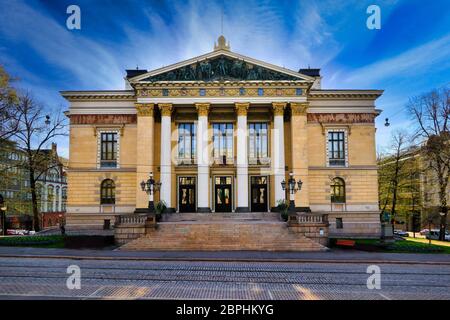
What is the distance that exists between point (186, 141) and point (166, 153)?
10.1 ft

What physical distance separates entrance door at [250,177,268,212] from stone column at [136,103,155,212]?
10.3m

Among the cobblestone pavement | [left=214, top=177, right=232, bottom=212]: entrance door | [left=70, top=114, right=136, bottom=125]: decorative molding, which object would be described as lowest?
the cobblestone pavement

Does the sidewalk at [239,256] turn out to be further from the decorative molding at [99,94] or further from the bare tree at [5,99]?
the decorative molding at [99,94]

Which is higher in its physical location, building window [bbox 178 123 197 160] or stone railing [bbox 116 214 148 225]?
building window [bbox 178 123 197 160]

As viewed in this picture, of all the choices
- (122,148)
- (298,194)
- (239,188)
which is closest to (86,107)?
(122,148)

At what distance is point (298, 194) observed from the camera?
117 ft

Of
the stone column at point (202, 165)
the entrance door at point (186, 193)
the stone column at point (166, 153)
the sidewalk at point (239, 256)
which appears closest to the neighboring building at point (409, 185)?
the stone column at point (202, 165)

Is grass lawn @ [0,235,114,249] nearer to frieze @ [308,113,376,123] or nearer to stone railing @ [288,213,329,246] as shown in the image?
stone railing @ [288,213,329,246]

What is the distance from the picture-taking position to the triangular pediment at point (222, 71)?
36250 mm

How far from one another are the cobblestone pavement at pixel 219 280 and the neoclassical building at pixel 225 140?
17.9 m

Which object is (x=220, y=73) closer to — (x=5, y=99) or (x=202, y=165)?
(x=202, y=165)

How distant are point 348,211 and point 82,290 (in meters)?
30.5

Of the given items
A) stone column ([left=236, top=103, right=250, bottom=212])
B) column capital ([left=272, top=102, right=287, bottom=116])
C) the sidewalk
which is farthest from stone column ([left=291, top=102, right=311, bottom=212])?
the sidewalk

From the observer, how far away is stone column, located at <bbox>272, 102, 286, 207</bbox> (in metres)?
36.1
